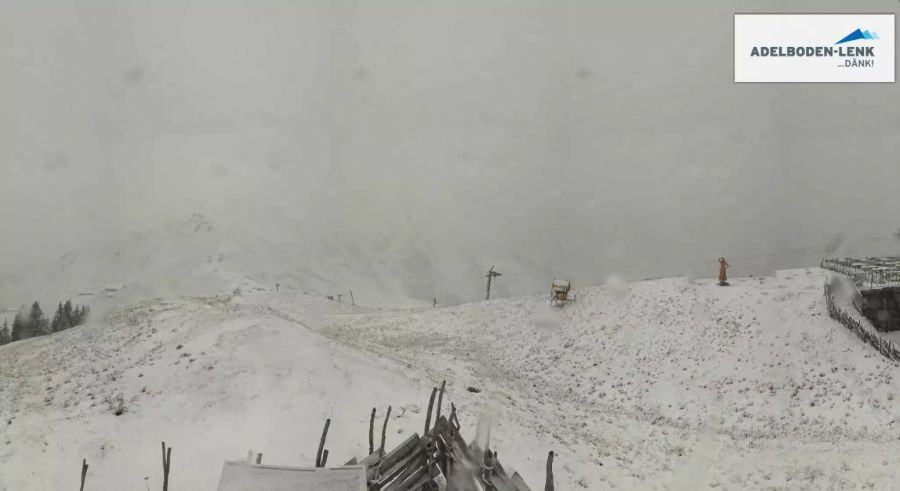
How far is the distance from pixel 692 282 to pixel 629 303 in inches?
211

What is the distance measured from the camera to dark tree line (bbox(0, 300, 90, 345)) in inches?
2066

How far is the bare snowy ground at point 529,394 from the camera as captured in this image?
1738 centimetres

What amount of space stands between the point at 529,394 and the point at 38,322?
53584 millimetres

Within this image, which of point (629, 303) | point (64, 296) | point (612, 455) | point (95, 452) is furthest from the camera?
point (64, 296)

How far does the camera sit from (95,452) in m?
16.5

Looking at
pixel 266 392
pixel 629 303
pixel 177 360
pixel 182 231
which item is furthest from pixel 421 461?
pixel 182 231

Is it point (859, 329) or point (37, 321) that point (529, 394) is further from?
point (37, 321)

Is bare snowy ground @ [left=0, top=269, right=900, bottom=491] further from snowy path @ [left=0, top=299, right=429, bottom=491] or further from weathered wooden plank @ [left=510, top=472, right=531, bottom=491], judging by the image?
weathered wooden plank @ [left=510, top=472, right=531, bottom=491]

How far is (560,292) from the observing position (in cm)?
4200

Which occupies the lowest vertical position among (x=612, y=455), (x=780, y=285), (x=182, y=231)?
(x=612, y=455)

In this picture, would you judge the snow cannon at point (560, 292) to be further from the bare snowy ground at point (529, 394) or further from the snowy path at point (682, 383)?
the bare snowy ground at point (529, 394)

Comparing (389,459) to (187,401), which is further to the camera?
(187,401)

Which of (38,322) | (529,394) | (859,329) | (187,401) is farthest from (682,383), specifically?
(38,322)

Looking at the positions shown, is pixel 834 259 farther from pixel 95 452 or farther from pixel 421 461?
pixel 95 452
